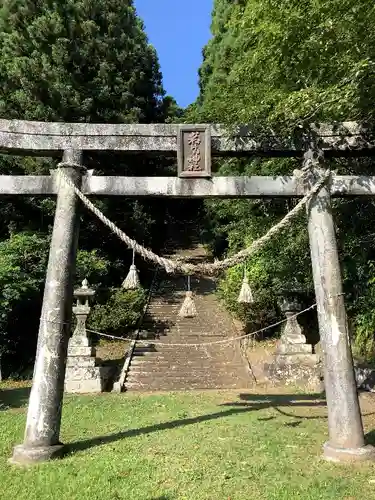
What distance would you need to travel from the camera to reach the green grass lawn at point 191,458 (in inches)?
173

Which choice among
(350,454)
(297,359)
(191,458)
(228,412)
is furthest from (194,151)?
(297,359)

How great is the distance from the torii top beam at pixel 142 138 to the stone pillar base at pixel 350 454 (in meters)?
3.70

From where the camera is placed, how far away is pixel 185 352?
1430 centimetres

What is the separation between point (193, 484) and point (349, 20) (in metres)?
6.00

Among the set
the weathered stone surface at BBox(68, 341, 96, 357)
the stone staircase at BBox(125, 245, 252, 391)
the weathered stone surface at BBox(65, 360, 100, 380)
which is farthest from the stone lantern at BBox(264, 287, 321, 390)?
the weathered stone surface at BBox(68, 341, 96, 357)

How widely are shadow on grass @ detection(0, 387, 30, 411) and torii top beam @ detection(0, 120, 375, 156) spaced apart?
580 centimetres

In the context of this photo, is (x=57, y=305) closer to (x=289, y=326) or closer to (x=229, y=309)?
(x=289, y=326)

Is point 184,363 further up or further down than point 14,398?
further up

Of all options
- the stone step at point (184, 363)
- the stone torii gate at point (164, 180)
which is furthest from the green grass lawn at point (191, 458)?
the stone step at point (184, 363)

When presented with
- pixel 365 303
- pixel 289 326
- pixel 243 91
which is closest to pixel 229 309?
pixel 289 326

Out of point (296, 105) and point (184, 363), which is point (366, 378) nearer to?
point (184, 363)

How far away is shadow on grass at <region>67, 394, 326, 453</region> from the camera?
20.2 ft

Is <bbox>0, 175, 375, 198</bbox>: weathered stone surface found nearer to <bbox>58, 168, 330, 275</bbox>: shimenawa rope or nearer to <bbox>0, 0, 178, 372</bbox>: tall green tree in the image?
<bbox>58, 168, 330, 275</bbox>: shimenawa rope

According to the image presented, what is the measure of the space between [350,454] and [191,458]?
5.81 feet
